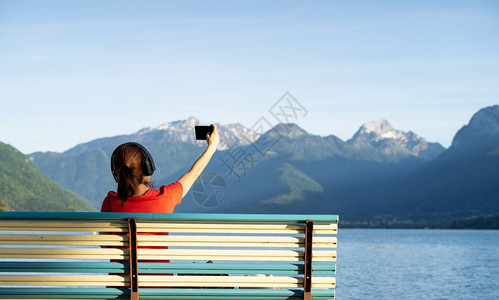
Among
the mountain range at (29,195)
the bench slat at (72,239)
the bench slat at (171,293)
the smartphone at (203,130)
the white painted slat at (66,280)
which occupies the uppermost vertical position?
the mountain range at (29,195)

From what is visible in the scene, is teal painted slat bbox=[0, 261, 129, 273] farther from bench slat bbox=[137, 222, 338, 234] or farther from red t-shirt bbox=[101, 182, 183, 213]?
red t-shirt bbox=[101, 182, 183, 213]

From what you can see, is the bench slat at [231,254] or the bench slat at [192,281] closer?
the bench slat at [231,254]

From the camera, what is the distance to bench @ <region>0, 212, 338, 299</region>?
5.04 meters

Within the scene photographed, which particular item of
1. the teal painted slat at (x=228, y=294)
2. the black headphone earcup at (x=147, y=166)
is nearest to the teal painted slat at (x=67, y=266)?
the teal painted slat at (x=228, y=294)

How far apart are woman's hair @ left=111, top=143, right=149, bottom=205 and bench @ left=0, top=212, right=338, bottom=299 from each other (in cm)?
29

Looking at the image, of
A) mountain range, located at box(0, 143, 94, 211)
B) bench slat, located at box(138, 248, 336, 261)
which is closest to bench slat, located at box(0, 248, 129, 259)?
bench slat, located at box(138, 248, 336, 261)

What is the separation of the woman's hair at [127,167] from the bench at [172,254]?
11.5 inches

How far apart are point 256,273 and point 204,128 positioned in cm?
115

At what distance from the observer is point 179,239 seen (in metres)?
5.06

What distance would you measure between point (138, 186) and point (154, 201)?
0.52 ft

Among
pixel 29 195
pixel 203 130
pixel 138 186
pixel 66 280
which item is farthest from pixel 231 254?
pixel 29 195

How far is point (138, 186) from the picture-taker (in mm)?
5309

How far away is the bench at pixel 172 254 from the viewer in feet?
16.5

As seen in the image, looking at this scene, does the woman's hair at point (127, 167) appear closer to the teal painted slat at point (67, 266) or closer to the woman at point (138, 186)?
the woman at point (138, 186)
